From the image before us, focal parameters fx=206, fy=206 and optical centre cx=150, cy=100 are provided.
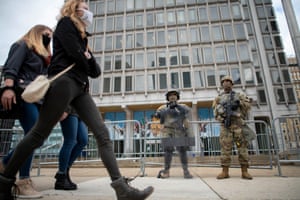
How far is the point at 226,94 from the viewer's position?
434cm

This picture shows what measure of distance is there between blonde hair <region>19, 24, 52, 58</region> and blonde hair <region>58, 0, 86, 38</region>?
23.0 inches

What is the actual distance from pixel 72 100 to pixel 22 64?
0.88 meters

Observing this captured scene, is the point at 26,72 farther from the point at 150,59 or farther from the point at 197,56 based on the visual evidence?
the point at 197,56

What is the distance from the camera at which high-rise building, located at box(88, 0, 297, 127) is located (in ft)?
69.8

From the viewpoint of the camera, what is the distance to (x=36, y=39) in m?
2.41

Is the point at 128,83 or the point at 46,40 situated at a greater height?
the point at 128,83

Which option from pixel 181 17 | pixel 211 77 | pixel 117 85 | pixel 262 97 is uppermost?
pixel 181 17

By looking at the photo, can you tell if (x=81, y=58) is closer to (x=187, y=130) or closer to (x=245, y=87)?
(x=187, y=130)

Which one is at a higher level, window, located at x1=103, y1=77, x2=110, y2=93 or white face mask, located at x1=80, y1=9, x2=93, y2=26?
window, located at x1=103, y1=77, x2=110, y2=93

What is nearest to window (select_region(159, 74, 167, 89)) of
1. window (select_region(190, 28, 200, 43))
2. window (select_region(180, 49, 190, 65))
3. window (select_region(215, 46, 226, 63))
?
window (select_region(180, 49, 190, 65))

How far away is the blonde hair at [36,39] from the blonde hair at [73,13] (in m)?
0.58

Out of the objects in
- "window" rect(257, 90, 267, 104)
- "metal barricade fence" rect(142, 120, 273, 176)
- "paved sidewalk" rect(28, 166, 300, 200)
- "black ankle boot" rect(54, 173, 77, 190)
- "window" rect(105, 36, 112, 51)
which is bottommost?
"paved sidewalk" rect(28, 166, 300, 200)

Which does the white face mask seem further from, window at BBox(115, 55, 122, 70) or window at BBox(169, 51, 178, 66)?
window at BBox(115, 55, 122, 70)

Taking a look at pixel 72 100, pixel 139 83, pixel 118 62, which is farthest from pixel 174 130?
pixel 118 62
